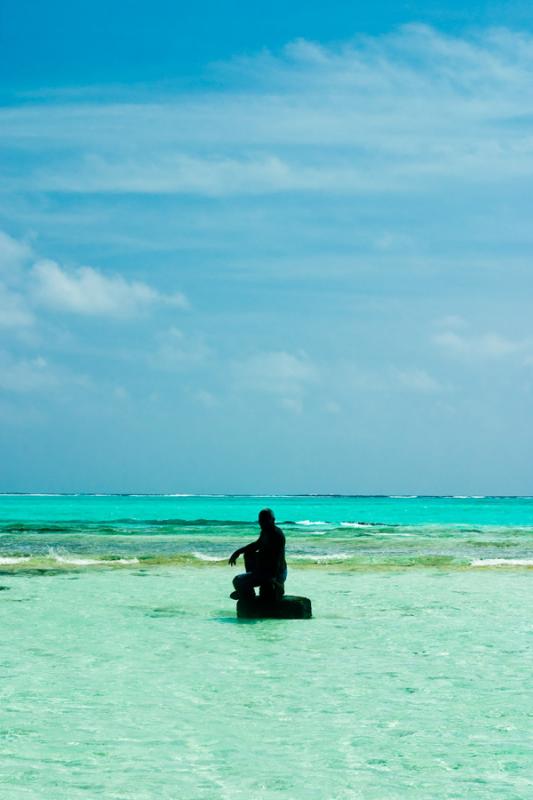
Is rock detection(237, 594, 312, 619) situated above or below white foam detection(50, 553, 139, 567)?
above

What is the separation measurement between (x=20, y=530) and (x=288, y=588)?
26885 millimetres

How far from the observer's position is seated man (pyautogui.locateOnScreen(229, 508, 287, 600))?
12930 mm

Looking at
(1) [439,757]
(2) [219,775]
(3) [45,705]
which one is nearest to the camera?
(2) [219,775]

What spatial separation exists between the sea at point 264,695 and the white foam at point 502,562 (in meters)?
6.98

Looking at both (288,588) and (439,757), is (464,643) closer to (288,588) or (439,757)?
(439,757)

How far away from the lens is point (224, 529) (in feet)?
156

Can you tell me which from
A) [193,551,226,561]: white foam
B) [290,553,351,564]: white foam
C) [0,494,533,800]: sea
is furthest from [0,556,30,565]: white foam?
[290,553,351,564]: white foam

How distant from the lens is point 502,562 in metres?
27.2

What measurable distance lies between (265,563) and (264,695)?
4.52m

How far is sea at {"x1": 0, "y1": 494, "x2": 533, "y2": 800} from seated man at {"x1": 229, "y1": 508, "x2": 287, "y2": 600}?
56cm

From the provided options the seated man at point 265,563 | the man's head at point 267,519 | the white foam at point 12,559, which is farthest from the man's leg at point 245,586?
the white foam at point 12,559

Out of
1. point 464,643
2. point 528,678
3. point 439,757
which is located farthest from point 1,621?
point 439,757

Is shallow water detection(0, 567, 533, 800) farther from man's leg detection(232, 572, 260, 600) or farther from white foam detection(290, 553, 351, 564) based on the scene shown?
white foam detection(290, 553, 351, 564)

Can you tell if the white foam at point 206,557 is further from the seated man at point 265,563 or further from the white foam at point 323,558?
the seated man at point 265,563
